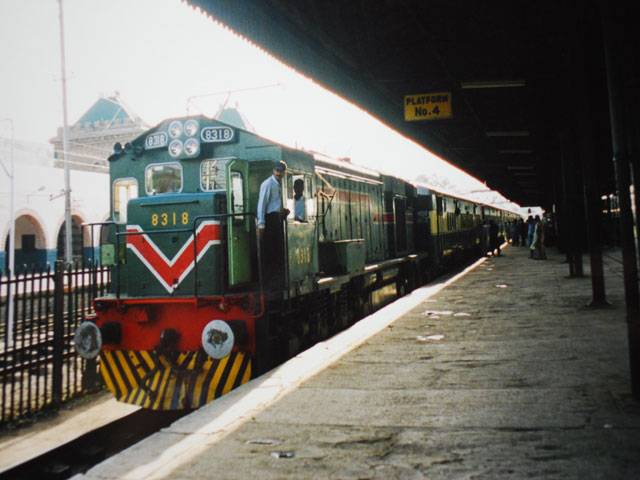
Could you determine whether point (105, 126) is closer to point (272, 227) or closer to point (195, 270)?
point (272, 227)

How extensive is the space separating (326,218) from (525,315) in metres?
3.71

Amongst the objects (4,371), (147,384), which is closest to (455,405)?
(147,384)

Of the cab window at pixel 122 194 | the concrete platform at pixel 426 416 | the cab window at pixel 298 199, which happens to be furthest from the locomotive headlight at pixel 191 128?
the concrete platform at pixel 426 416

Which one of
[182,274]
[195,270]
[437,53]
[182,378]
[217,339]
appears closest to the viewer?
[217,339]

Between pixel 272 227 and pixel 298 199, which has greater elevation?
pixel 298 199

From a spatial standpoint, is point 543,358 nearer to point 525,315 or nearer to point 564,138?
point 525,315

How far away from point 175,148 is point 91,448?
11.9 ft

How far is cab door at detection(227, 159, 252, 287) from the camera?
6449 mm

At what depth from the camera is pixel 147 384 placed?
6.32 meters

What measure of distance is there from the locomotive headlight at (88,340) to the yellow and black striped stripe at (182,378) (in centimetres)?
50

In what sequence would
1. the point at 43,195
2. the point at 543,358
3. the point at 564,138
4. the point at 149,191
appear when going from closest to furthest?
the point at 543,358, the point at 149,191, the point at 564,138, the point at 43,195

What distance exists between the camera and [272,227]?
680 centimetres

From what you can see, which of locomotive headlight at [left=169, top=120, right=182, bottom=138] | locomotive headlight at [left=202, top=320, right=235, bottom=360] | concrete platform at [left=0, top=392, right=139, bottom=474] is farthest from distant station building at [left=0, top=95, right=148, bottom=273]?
locomotive headlight at [left=202, top=320, right=235, bottom=360]

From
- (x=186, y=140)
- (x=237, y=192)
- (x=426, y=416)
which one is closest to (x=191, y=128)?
(x=186, y=140)
